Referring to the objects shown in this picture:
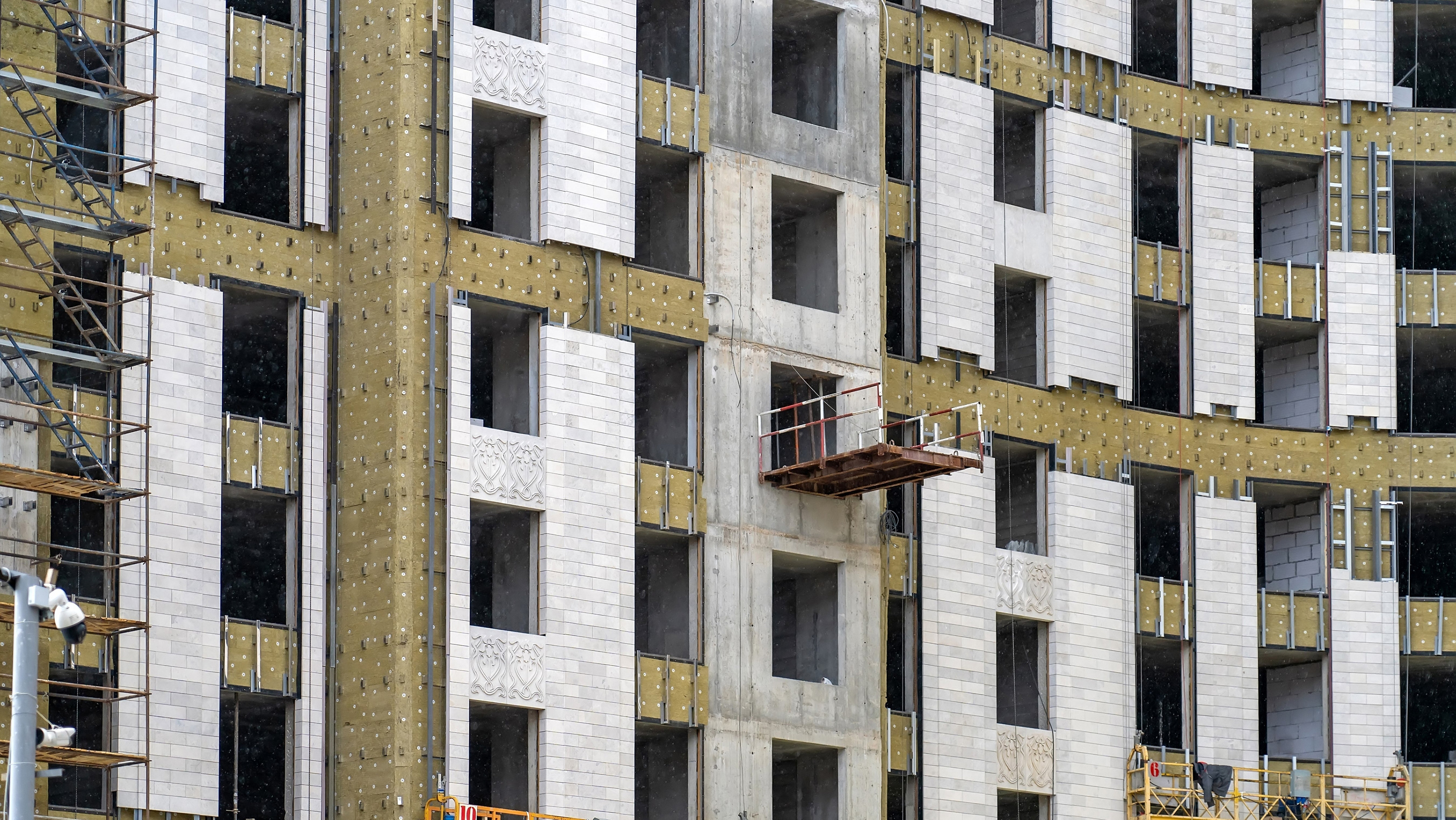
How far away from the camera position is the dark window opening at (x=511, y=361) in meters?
57.2

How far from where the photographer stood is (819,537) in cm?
6150

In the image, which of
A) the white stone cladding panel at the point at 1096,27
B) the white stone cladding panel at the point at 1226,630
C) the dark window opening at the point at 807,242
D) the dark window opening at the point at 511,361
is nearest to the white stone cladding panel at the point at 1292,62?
the white stone cladding panel at the point at 1096,27

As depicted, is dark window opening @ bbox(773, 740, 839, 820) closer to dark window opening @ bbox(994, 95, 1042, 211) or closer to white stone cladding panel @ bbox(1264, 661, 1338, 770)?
white stone cladding panel @ bbox(1264, 661, 1338, 770)

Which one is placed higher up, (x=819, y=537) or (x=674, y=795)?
(x=819, y=537)

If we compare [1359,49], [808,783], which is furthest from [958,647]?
[1359,49]

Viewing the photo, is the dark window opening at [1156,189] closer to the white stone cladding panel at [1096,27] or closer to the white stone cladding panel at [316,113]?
the white stone cladding panel at [1096,27]

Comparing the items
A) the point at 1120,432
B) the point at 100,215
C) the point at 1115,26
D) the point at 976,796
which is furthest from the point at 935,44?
the point at 100,215

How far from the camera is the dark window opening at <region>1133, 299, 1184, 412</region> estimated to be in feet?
234

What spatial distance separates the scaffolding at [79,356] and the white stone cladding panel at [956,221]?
66.9 ft

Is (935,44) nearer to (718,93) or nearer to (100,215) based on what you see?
(718,93)

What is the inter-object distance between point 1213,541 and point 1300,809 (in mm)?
7101

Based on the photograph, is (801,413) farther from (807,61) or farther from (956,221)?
(807,61)

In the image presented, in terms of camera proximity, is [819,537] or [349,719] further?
[819,537]

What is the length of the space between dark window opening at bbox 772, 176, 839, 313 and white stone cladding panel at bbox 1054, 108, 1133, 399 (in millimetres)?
6004
